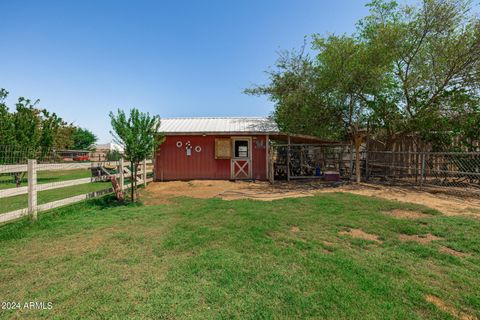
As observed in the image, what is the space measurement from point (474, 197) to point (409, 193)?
169 cm

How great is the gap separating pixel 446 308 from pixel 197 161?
34.0ft

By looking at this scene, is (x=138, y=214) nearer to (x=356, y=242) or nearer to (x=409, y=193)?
(x=356, y=242)

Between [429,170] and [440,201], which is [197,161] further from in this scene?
[429,170]

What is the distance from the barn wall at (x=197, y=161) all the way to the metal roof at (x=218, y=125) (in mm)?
470

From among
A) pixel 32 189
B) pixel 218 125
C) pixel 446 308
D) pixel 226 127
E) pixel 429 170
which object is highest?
pixel 218 125

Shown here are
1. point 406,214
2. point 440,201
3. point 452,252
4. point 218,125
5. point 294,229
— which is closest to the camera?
point 452,252

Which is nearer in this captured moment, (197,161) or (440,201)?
(440,201)

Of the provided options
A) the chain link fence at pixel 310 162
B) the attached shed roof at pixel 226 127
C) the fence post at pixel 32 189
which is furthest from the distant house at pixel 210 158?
the fence post at pixel 32 189

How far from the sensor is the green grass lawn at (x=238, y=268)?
80.7 inches

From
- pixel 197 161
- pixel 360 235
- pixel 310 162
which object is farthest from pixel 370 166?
pixel 360 235

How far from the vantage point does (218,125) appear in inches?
476

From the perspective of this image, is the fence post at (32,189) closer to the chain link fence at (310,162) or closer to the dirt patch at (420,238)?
the dirt patch at (420,238)

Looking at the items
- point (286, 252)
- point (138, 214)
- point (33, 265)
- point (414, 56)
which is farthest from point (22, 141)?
point (414, 56)

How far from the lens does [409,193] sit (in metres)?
7.69
